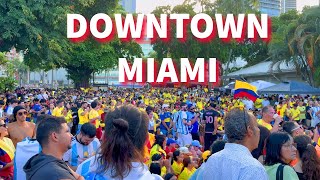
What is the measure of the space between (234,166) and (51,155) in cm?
127

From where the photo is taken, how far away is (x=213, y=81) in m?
49.8

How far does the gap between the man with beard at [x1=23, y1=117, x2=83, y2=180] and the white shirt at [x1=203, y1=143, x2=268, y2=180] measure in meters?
0.88

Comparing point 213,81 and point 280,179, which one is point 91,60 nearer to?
point 213,81

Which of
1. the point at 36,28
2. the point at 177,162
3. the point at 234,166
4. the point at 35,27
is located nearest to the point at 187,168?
the point at 177,162

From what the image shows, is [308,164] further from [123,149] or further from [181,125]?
[181,125]

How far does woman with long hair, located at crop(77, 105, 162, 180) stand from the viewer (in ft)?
10.3

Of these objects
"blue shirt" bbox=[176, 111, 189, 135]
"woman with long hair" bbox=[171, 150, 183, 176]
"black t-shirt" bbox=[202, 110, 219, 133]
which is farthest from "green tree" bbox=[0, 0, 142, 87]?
"woman with long hair" bbox=[171, 150, 183, 176]

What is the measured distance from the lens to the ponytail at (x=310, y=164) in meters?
4.52

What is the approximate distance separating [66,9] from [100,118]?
506 inches

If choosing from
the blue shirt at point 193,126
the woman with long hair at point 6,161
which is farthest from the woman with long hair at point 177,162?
the blue shirt at point 193,126

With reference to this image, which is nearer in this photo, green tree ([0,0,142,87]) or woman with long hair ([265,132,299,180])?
woman with long hair ([265,132,299,180])

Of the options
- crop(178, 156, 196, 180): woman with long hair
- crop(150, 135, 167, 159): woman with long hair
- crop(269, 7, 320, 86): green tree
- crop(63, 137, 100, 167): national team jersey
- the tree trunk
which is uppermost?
crop(269, 7, 320, 86): green tree

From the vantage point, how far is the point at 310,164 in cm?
457

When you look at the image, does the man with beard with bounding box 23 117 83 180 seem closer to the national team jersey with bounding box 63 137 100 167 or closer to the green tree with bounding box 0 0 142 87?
the national team jersey with bounding box 63 137 100 167
